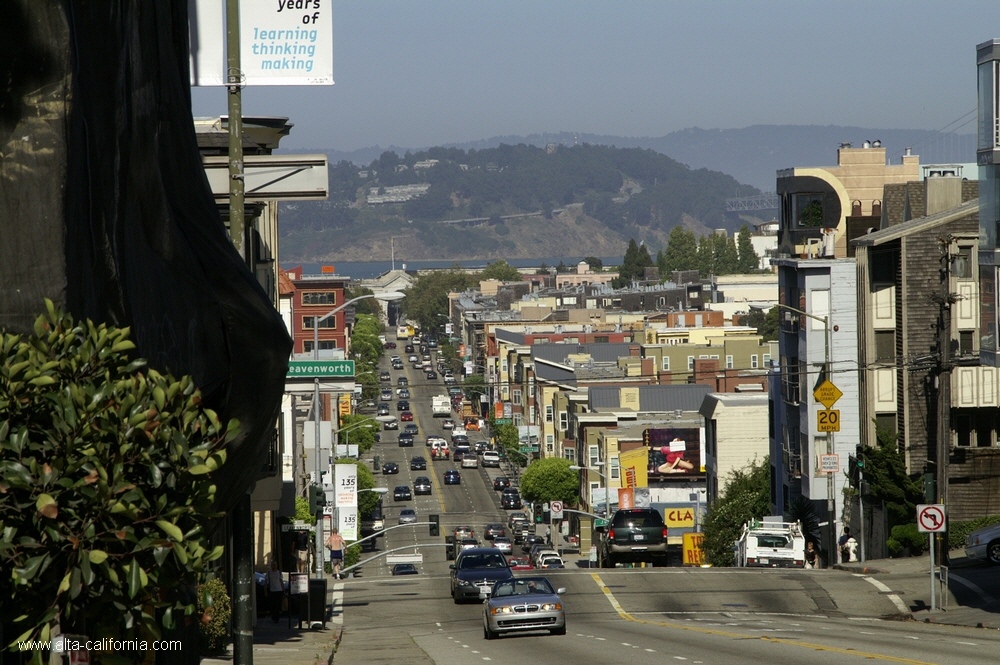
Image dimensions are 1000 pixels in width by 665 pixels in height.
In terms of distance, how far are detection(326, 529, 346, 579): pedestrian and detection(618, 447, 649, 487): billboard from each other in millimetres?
27952

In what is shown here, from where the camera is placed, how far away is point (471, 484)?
429 feet

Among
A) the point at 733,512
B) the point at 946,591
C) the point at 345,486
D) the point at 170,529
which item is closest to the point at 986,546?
the point at 946,591

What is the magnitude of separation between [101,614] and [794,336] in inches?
2375

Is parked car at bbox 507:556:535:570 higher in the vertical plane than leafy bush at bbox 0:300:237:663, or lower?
lower

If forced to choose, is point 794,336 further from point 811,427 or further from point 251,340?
point 251,340

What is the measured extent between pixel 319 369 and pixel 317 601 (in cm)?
638

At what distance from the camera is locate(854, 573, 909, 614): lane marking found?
1308 inches

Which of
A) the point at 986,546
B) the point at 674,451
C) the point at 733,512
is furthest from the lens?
the point at 674,451

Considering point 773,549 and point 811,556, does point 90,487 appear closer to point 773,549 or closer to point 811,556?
point 773,549

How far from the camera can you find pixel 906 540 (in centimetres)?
4775

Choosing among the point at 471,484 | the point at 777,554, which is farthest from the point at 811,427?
the point at 471,484

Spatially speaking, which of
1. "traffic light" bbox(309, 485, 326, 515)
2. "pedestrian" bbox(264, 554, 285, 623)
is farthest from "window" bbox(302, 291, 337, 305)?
"pedestrian" bbox(264, 554, 285, 623)

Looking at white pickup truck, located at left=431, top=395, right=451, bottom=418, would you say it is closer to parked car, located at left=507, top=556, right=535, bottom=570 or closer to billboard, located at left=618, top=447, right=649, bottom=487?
billboard, located at left=618, top=447, right=649, bottom=487

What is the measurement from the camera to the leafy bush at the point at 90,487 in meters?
6.79
